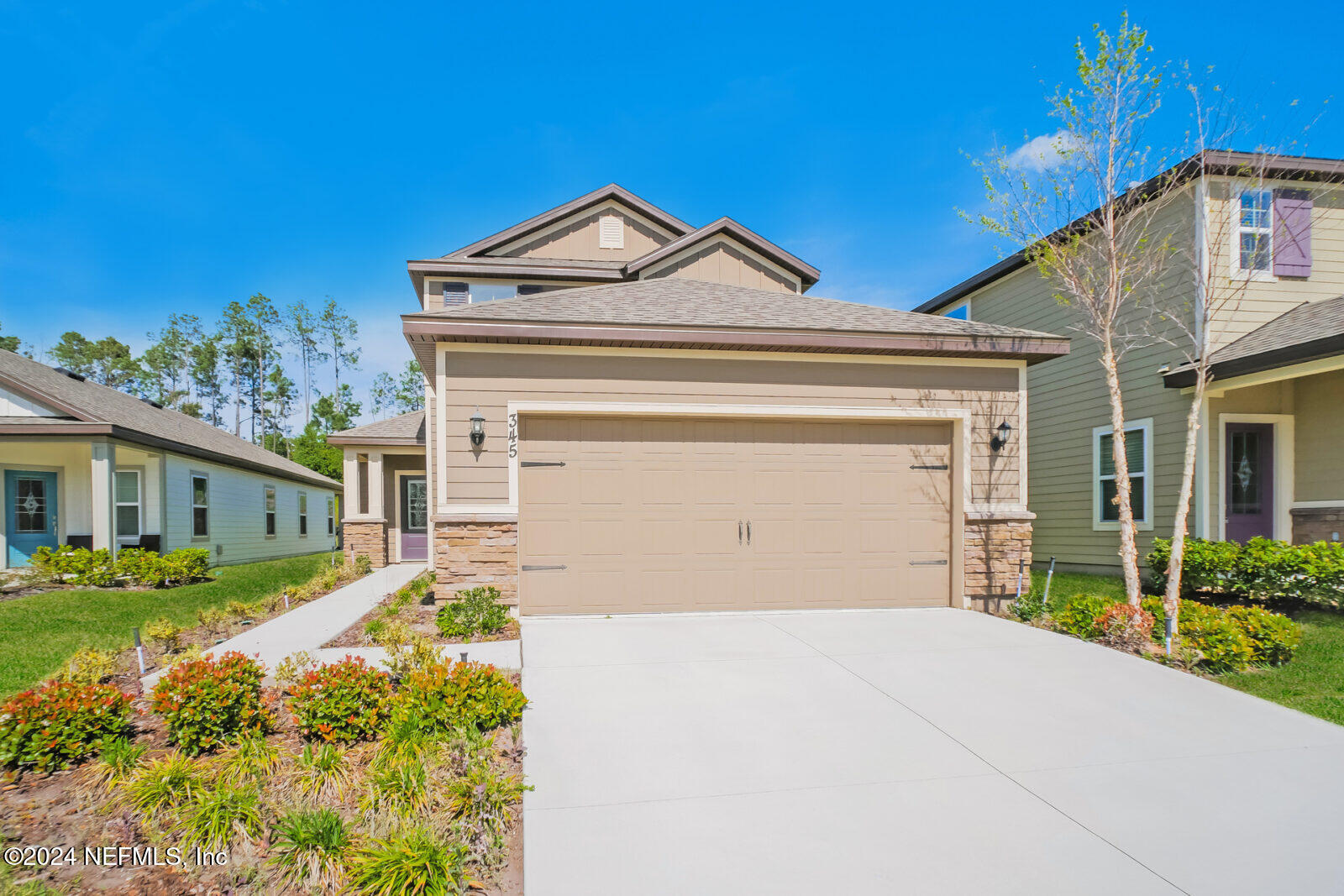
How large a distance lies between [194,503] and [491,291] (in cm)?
831

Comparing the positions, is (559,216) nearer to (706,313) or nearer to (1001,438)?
(706,313)

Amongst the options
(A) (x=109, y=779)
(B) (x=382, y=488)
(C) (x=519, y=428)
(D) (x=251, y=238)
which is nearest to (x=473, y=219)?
(B) (x=382, y=488)

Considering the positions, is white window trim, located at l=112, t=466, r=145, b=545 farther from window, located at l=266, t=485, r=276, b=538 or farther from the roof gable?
the roof gable

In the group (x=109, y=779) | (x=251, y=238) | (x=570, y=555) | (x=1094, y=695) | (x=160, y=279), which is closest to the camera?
(x=109, y=779)

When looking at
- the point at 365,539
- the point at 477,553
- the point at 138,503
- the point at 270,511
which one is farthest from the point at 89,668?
the point at 270,511

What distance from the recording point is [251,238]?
90.6ft

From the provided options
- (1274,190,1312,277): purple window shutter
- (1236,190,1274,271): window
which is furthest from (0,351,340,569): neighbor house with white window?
(1274,190,1312,277): purple window shutter

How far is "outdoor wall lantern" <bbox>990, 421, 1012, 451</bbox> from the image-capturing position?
796 centimetres

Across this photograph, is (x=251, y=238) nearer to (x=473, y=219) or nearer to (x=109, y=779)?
(x=473, y=219)

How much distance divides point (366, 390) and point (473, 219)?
1079 inches

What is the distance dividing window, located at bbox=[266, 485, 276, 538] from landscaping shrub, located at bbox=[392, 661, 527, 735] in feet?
59.6

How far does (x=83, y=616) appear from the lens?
27.9 ft

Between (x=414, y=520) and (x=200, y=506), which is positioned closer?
(x=200, y=506)

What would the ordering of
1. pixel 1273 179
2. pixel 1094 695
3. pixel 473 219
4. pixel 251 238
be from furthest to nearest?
1. pixel 251 238
2. pixel 473 219
3. pixel 1273 179
4. pixel 1094 695
